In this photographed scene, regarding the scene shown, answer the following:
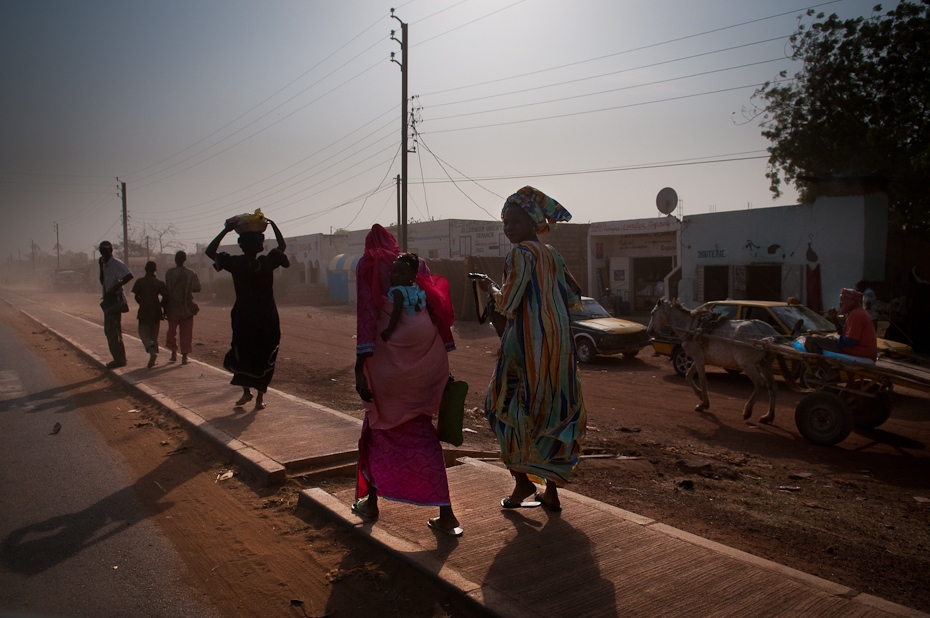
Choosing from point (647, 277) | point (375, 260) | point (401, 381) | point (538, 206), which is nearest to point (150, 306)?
point (375, 260)

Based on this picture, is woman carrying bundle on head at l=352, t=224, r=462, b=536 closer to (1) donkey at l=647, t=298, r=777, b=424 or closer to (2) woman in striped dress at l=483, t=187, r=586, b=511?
(2) woman in striped dress at l=483, t=187, r=586, b=511

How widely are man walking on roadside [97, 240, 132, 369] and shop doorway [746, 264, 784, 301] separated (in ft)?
54.7

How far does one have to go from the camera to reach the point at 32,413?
26.8 feet

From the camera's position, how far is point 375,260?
13.5 feet

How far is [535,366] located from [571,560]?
1103mm

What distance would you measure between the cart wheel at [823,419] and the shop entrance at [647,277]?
18.5 m

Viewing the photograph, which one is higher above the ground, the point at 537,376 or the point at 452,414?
the point at 537,376

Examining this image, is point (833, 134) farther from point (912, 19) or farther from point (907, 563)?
point (907, 563)

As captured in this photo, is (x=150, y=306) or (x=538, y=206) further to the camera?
(x=150, y=306)

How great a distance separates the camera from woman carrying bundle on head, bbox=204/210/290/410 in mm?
6828

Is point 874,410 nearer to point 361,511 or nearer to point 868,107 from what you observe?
point 361,511

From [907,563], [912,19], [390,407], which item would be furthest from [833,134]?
[390,407]

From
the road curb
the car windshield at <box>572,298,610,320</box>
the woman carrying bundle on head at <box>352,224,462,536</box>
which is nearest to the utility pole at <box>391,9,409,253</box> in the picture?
the car windshield at <box>572,298,610,320</box>

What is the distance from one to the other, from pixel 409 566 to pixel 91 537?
2174 mm
